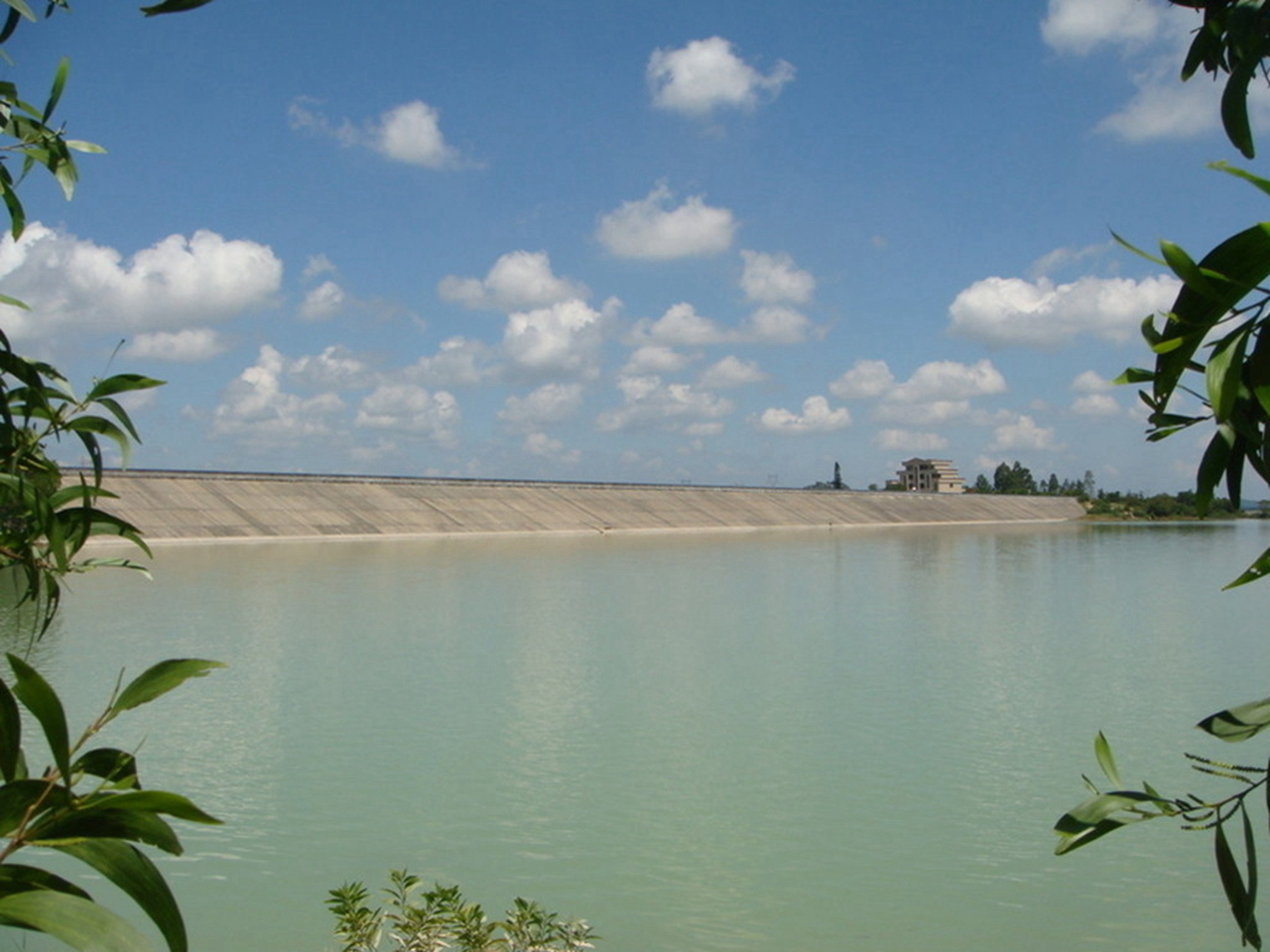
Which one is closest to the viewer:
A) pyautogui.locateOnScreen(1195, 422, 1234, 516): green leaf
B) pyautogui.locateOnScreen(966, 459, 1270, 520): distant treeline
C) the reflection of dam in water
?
pyautogui.locateOnScreen(1195, 422, 1234, 516): green leaf

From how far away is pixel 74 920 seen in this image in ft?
2.99

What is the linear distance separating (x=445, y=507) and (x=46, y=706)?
58413 millimetres

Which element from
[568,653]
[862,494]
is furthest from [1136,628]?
[862,494]

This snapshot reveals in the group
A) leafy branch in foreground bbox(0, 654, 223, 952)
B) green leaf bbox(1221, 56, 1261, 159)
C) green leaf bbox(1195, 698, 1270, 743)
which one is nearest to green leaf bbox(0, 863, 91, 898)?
leafy branch in foreground bbox(0, 654, 223, 952)

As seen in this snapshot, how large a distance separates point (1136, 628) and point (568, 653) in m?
10.7

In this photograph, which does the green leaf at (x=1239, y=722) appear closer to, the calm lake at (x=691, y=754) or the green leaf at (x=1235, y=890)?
the green leaf at (x=1235, y=890)

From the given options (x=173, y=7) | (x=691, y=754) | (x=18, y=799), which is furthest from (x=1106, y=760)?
(x=691, y=754)

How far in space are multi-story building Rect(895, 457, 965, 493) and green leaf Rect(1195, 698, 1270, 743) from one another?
141645mm

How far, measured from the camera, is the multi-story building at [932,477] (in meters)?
140

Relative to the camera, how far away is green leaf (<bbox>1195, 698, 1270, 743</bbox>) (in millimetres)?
1360

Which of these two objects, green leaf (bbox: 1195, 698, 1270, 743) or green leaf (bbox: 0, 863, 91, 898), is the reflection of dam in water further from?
green leaf (bbox: 1195, 698, 1270, 743)

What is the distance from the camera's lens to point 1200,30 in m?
1.76

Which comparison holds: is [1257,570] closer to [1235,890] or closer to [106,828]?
[1235,890]

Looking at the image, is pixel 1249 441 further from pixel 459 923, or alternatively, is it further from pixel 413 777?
pixel 413 777
